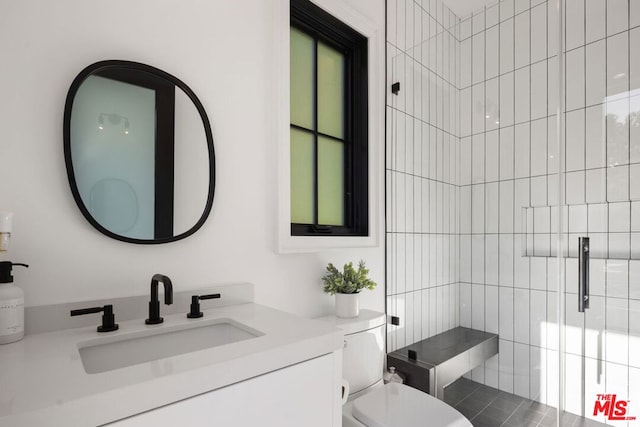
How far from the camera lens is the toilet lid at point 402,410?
1190 millimetres

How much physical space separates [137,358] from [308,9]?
1.55 m

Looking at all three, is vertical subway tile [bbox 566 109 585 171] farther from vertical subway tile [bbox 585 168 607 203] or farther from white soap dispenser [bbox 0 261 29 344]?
white soap dispenser [bbox 0 261 29 344]

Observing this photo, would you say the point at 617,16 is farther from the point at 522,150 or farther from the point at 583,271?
the point at 583,271

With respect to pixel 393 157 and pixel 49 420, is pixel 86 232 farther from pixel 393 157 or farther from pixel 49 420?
pixel 393 157

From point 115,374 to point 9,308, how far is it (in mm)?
380

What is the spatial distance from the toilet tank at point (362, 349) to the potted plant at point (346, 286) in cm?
4

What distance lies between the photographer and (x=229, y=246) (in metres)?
1.24

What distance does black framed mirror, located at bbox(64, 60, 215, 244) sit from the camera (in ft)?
3.13

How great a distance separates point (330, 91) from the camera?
69.8 inches

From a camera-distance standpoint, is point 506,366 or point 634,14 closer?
point 634,14

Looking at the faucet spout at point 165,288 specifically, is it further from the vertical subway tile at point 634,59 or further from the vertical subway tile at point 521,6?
the vertical subway tile at point 521,6

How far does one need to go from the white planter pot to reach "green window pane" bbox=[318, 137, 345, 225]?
0.39 m

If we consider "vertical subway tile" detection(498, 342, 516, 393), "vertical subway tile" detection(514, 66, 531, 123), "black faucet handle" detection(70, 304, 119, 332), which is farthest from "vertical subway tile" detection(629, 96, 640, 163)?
"black faucet handle" detection(70, 304, 119, 332)

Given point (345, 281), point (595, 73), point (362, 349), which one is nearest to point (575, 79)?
point (595, 73)
